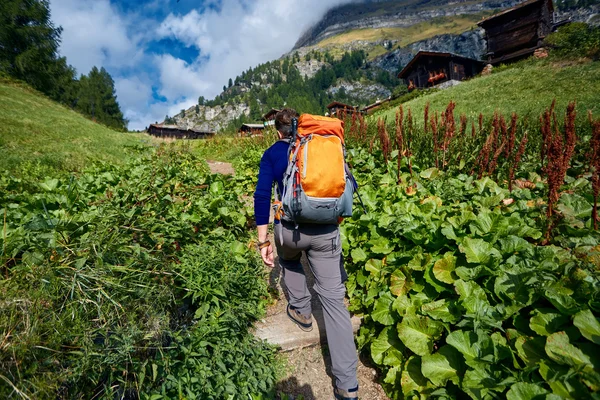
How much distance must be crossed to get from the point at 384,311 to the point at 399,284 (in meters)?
0.30

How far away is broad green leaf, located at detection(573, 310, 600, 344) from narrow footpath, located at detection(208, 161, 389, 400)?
170 centimetres

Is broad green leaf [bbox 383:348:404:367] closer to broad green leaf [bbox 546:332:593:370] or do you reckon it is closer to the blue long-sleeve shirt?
broad green leaf [bbox 546:332:593:370]

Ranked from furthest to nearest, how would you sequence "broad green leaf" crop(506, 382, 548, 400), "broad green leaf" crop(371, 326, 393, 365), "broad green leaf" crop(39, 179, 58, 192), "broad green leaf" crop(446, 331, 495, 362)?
"broad green leaf" crop(39, 179, 58, 192) → "broad green leaf" crop(371, 326, 393, 365) → "broad green leaf" crop(446, 331, 495, 362) → "broad green leaf" crop(506, 382, 548, 400)

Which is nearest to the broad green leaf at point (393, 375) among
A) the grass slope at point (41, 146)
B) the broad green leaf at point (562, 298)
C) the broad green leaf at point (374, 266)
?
the broad green leaf at point (374, 266)

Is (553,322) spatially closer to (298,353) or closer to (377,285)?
(377,285)

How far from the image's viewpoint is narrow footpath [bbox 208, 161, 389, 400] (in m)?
2.71

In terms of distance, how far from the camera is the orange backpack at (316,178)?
228cm

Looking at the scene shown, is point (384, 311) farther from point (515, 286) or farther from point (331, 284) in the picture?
point (515, 286)

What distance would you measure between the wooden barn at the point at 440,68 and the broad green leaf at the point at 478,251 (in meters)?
41.7

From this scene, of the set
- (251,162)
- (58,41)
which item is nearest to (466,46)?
(58,41)

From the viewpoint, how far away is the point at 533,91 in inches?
689

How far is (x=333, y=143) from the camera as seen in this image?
2.40 metres

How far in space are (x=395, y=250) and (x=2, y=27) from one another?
5618cm

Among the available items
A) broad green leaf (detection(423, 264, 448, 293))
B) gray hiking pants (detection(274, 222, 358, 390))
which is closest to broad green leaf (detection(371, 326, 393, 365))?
gray hiking pants (detection(274, 222, 358, 390))
